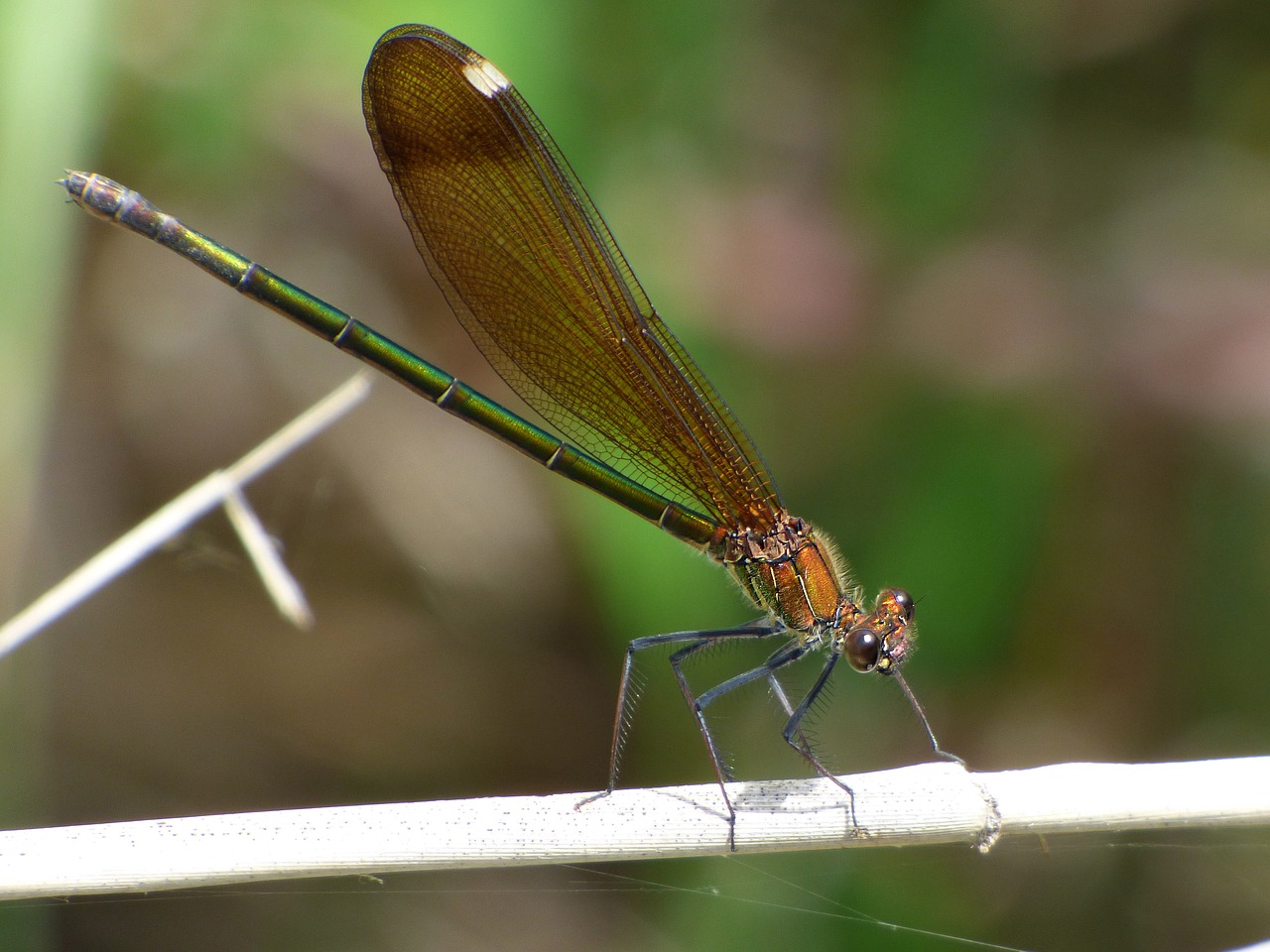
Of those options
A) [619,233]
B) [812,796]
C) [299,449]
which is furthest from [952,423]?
[299,449]

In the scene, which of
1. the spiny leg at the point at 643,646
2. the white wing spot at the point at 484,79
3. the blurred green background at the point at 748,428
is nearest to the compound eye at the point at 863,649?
the spiny leg at the point at 643,646

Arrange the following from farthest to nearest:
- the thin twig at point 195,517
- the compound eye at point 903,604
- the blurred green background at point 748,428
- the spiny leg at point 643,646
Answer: the blurred green background at point 748,428
the compound eye at point 903,604
the spiny leg at point 643,646
the thin twig at point 195,517

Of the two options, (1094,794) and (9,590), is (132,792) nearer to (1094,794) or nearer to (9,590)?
(9,590)

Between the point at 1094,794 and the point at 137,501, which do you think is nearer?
the point at 1094,794

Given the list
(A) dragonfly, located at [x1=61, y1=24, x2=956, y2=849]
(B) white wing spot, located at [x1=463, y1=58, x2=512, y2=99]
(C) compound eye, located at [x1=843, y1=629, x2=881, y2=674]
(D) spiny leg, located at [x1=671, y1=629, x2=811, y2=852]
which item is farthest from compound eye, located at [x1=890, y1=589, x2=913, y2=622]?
(B) white wing spot, located at [x1=463, y1=58, x2=512, y2=99]

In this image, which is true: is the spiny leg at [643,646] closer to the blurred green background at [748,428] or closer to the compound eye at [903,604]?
the compound eye at [903,604]

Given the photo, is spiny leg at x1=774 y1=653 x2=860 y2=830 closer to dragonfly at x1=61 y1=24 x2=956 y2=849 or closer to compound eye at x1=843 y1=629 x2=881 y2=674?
dragonfly at x1=61 y1=24 x2=956 y2=849
